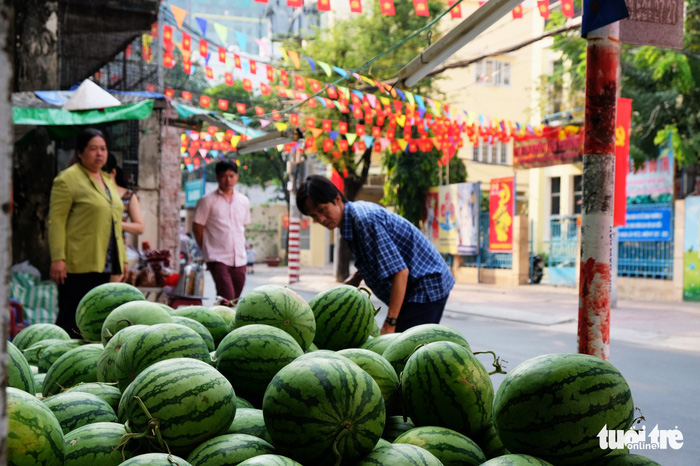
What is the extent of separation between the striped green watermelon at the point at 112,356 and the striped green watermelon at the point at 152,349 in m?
0.04

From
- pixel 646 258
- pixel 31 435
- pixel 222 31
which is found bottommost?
pixel 646 258

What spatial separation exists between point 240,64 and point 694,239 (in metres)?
10.6

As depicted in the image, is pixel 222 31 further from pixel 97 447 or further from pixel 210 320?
pixel 97 447

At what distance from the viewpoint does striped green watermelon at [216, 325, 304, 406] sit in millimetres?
1814

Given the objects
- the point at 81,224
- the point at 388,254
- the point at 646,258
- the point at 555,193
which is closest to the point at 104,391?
the point at 388,254

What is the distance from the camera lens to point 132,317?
219 cm

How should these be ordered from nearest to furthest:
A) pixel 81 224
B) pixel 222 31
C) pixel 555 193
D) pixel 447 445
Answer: pixel 447 445
pixel 81 224
pixel 222 31
pixel 555 193

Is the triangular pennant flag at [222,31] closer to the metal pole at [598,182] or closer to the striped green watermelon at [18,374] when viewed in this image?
the metal pole at [598,182]

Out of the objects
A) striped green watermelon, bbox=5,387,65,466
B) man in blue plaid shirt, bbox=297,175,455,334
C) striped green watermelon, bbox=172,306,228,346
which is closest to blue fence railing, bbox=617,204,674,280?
man in blue plaid shirt, bbox=297,175,455,334

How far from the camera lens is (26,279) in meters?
6.97

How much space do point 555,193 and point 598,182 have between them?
24.2m

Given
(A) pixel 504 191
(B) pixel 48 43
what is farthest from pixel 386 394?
(A) pixel 504 191

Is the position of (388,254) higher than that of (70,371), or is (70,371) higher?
(388,254)

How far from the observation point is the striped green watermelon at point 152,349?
178cm
